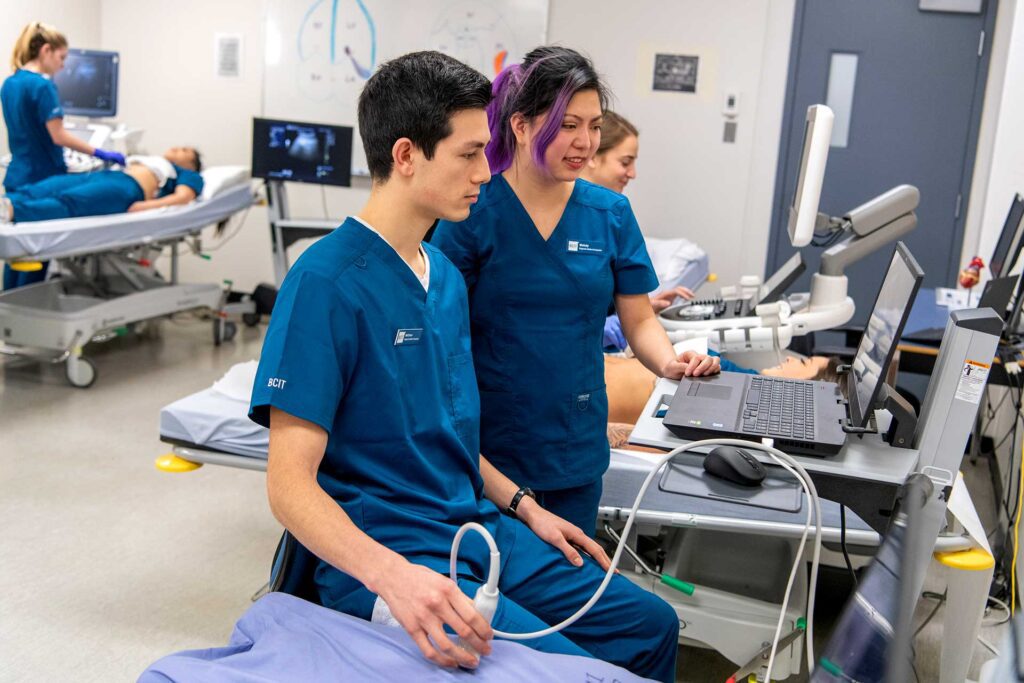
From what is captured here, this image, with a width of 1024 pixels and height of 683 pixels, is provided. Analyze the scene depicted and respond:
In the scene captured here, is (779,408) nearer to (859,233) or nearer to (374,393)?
(374,393)

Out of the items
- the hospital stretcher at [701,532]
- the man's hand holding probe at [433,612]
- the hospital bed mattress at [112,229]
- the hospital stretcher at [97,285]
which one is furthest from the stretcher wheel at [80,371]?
the man's hand holding probe at [433,612]

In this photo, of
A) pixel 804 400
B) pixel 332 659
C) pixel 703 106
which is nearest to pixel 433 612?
pixel 332 659

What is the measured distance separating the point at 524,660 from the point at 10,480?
2590 mm

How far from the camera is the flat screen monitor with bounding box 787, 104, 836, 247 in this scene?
233 cm

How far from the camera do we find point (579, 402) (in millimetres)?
1797

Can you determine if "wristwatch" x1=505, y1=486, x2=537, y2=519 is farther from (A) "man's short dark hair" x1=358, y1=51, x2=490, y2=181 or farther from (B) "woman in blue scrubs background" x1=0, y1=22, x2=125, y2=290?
(B) "woman in blue scrubs background" x1=0, y1=22, x2=125, y2=290

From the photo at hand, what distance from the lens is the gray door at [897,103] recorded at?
4941 mm

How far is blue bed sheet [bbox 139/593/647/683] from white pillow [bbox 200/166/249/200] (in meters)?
3.99

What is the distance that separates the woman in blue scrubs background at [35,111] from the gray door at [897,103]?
3403mm

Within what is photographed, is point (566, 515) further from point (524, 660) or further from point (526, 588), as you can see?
point (524, 660)

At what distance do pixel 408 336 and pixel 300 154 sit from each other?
3588 mm

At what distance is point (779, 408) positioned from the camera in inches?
68.1

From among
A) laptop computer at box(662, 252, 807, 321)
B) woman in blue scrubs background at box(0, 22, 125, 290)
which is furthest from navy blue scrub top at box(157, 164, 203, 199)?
laptop computer at box(662, 252, 807, 321)

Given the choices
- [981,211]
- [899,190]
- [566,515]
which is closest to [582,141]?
[566,515]
